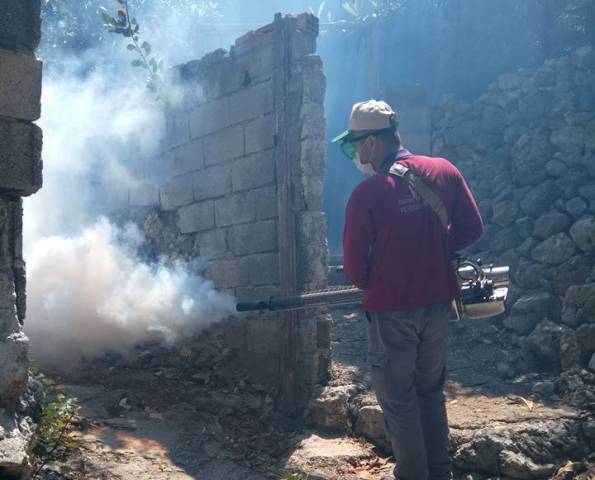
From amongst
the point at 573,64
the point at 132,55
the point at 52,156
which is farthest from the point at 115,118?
the point at 573,64

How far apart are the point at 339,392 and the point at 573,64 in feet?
20.8

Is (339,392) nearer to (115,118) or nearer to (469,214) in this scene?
(469,214)

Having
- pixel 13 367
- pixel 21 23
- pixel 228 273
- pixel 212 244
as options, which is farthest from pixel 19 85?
pixel 212 244

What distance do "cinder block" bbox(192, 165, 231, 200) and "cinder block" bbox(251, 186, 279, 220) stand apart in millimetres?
442

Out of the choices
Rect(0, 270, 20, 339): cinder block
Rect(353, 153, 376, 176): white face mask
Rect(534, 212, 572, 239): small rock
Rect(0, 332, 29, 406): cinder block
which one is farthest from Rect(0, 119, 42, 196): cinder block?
Rect(534, 212, 572, 239): small rock

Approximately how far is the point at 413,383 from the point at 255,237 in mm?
2652

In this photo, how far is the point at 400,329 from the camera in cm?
341

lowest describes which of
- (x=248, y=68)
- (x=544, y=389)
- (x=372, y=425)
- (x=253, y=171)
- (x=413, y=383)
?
(x=372, y=425)

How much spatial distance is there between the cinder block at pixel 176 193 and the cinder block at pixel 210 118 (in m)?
0.48

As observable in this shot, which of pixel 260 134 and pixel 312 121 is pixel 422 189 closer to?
pixel 312 121

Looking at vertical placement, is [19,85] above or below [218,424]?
above

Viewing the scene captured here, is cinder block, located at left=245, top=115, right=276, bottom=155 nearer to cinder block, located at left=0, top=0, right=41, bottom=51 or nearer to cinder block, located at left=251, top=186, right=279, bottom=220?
cinder block, located at left=251, top=186, right=279, bottom=220

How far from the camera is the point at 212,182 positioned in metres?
6.32

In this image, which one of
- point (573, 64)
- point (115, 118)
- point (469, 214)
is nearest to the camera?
point (469, 214)
